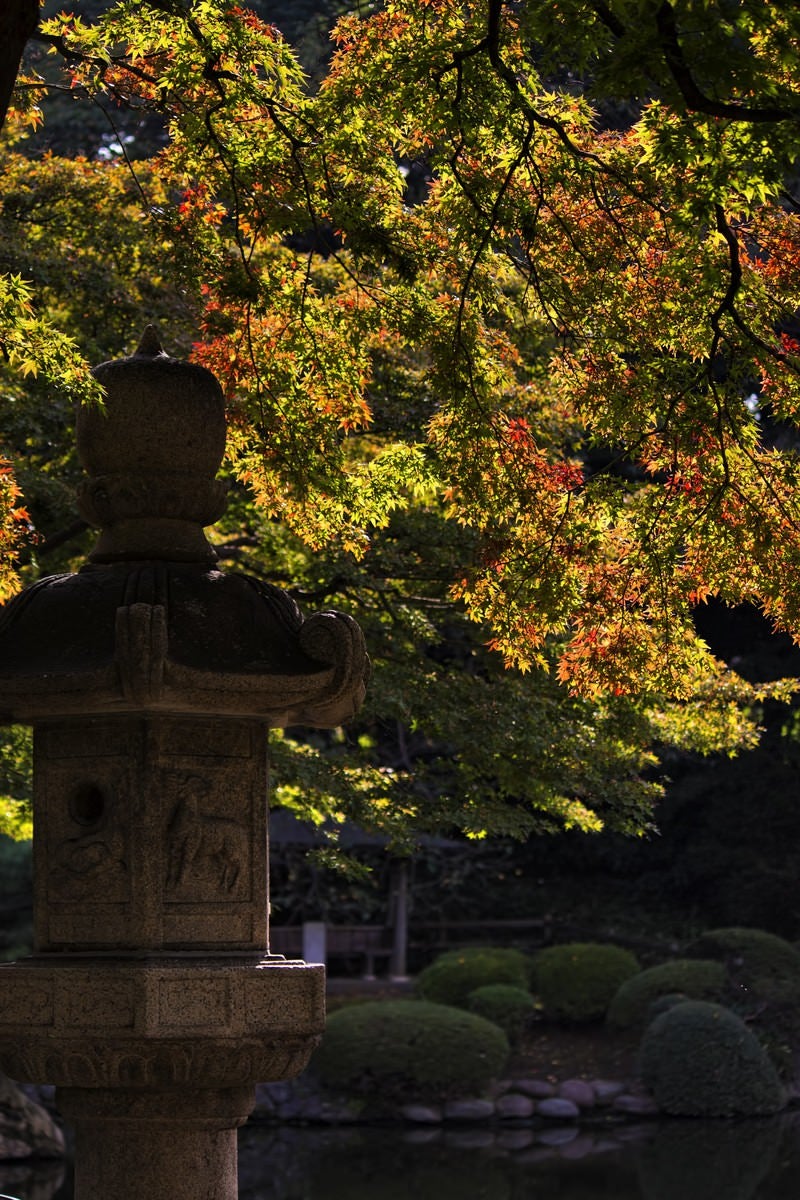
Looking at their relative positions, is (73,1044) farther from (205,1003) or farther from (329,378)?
(329,378)

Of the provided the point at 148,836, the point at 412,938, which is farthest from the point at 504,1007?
the point at 148,836

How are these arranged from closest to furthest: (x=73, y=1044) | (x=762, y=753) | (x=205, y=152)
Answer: (x=73, y=1044) → (x=205, y=152) → (x=762, y=753)

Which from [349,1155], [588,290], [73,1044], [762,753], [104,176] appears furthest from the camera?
[762,753]

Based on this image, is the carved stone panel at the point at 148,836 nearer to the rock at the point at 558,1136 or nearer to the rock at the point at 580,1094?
the rock at the point at 558,1136

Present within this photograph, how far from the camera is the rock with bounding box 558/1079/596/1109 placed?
71.4 ft

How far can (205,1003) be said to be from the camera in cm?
615

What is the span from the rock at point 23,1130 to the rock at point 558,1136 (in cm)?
558

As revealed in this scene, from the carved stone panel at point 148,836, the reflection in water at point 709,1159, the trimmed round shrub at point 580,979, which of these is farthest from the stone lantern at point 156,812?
the trimmed round shrub at point 580,979

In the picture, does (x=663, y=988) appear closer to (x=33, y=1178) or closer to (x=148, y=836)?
(x=33, y=1178)

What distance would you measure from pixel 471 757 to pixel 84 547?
11.7ft

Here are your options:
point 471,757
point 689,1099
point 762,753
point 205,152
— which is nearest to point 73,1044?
point 205,152

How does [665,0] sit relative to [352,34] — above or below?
below

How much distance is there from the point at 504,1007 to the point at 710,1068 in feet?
9.88

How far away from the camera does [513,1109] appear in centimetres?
2162
